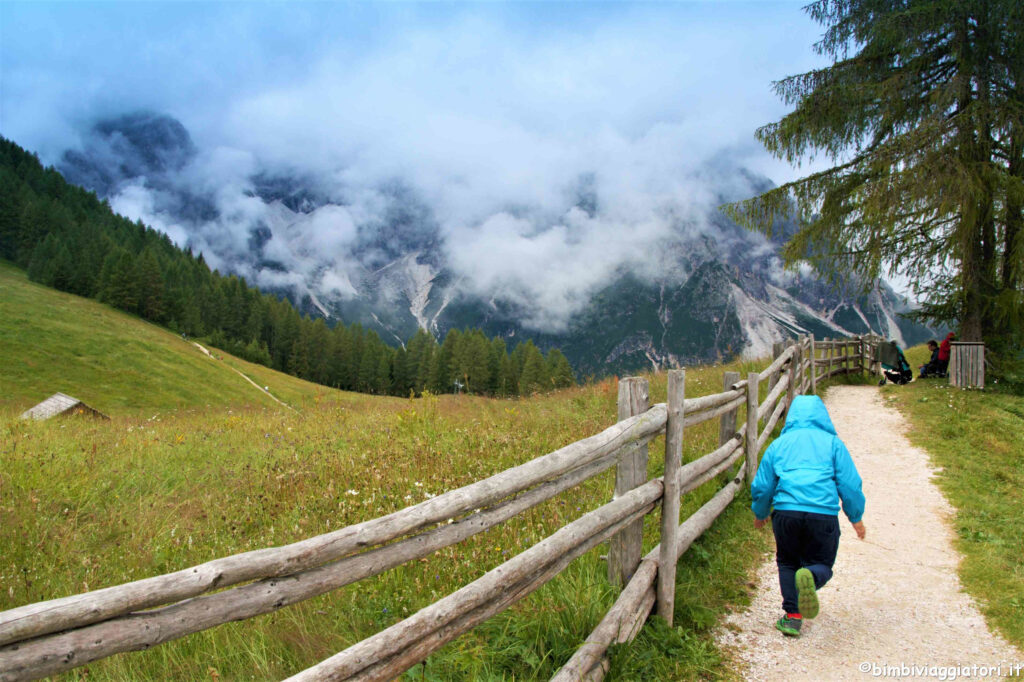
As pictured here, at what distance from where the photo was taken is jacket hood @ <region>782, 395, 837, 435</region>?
4438 mm

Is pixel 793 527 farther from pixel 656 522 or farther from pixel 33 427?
pixel 33 427

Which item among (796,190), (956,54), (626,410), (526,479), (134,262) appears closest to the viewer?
(526,479)

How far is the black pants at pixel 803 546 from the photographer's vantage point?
4129mm

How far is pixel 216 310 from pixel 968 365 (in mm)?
105604

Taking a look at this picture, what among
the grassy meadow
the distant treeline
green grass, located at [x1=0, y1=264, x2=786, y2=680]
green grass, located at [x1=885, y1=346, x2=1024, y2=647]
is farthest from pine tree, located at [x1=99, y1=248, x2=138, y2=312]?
green grass, located at [x1=885, y1=346, x2=1024, y2=647]

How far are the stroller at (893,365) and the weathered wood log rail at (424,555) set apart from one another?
46.8 ft

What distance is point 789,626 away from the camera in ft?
13.6

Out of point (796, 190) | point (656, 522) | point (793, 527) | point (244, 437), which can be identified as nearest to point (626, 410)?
point (793, 527)

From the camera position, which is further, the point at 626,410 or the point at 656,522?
the point at 656,522

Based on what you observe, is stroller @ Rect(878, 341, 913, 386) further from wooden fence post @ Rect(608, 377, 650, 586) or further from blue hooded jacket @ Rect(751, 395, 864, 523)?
wooden fence post @ Rect(608, 377, 650, 586)

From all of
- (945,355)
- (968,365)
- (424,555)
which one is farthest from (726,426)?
(945,355)

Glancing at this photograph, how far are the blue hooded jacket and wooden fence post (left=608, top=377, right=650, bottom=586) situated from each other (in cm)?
108

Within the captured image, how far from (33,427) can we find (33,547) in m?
5.37

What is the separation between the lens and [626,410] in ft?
13.1
